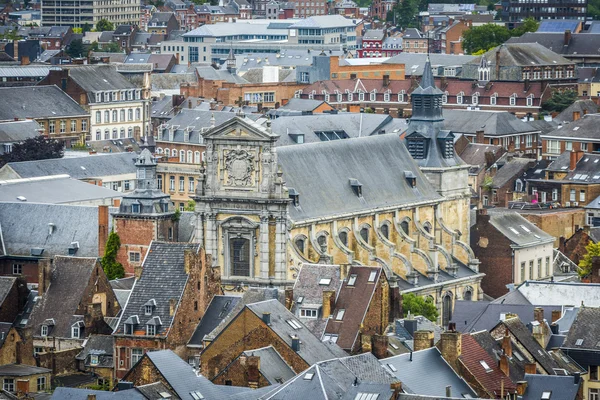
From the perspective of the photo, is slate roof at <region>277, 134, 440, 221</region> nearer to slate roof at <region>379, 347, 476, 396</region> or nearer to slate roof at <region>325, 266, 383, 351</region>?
slate roof at <region>325, 266, 383, 351</region>

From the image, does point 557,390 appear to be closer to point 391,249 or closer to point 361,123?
point 391,249

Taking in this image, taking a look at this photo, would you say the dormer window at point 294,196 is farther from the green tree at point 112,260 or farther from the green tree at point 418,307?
the green tree at point 112,260

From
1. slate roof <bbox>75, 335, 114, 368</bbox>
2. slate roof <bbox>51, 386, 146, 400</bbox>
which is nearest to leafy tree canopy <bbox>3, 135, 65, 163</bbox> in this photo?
slate roof <bbox>75, 335, 114, 368</bbox>

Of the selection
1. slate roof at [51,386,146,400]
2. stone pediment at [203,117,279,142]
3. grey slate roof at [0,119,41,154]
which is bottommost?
grey slate roof at [0,119,41,154]

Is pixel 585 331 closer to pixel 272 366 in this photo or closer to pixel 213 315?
pixel 272 366

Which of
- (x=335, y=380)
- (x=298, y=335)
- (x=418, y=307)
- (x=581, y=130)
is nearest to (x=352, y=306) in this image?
(x=298, y=335)

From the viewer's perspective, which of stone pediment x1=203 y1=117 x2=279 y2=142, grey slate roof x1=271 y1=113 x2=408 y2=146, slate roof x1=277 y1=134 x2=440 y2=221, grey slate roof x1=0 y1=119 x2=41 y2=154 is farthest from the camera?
grey slate roof x1=0 y1=119 x2=41 y2=154
